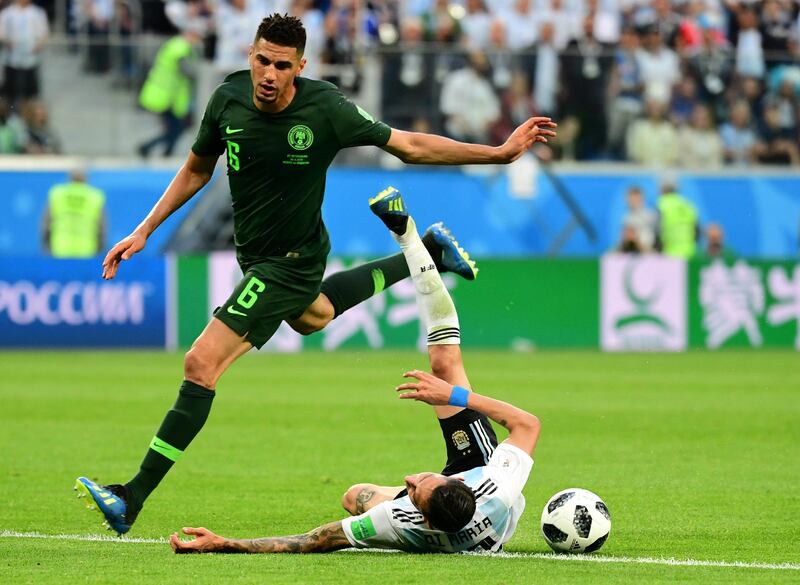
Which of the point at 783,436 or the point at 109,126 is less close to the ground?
the point at 109,126

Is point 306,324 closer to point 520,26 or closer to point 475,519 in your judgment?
point 475,519

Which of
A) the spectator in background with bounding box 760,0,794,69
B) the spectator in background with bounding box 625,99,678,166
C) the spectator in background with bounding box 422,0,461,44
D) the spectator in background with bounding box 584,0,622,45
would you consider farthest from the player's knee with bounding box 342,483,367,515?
the spectator in background with bounding box 760,0,794,69

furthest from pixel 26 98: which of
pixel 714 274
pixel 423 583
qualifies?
pixel 423 583

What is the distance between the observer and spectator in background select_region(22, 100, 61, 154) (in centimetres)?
2269

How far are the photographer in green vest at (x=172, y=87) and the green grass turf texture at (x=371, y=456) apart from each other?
425 centimetres

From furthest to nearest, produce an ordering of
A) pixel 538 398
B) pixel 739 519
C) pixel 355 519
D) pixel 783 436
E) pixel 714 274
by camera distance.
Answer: pixel 714 274, pixel 538 398, pixel 783 436, pixel 739 519, pixel 355 519

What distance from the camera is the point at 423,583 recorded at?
6.33 metres

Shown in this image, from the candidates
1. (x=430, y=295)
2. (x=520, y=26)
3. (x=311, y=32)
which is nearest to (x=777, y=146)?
(x=520, y=26)

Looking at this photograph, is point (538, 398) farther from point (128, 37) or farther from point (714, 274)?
point (128, 37)

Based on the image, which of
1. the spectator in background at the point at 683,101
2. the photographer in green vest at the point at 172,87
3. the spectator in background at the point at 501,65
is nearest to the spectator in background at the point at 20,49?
the photographer in green vest at the point at 172,87

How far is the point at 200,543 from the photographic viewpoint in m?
7.04

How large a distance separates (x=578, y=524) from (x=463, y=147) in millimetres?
1962

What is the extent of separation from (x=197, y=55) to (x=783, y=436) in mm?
12807

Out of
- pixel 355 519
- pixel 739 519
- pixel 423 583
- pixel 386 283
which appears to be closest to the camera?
pixel 423 583
